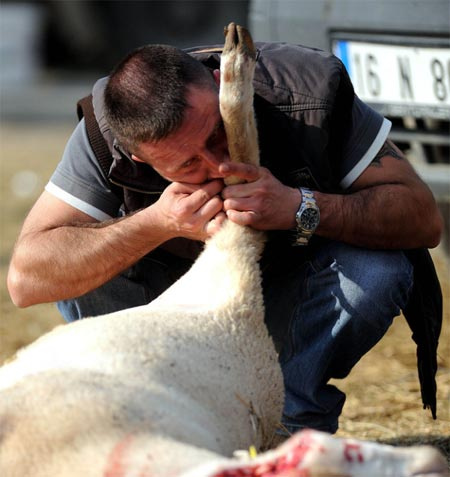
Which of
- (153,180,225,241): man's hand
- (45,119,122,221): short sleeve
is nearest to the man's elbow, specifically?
(45,119,122,221): short sleeve

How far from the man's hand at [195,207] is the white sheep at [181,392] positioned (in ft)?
0.16

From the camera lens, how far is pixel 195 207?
2.66 m

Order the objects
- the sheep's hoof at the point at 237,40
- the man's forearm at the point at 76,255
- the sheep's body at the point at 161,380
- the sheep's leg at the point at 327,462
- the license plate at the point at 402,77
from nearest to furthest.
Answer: the sheep's leg at the point at 327,462, the sheep's body at the point at 161,380, the sheep's hoof at the point at 237,40, the man's forearm at the point at 76,255, the license plate at the point at 402,77

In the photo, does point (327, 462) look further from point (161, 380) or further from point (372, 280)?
point (372, 280)

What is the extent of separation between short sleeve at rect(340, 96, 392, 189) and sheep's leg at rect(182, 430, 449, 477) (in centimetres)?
130

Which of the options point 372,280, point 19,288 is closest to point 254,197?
point 372,280

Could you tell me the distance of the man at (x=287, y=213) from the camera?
2.71 meters

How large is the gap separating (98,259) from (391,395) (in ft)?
4.42

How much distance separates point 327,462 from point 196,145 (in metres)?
1.12

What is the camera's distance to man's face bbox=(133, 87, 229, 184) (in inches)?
103

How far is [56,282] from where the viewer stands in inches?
117

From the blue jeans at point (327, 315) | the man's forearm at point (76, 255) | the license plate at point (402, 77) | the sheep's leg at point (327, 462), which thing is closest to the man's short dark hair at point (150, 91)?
the man's forearm at point (76, 255)

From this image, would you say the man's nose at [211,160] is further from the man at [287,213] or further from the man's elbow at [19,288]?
the man's elbow at [19,288]

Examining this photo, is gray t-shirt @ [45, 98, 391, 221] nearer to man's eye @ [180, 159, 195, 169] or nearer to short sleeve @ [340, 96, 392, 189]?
short sleeve @ [340, 96, 392, 189]
